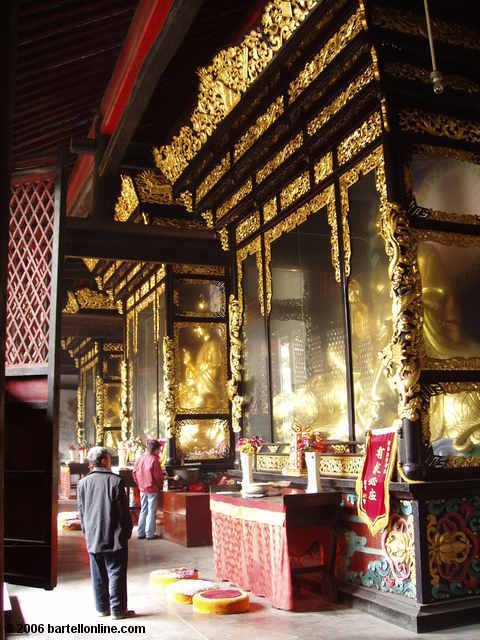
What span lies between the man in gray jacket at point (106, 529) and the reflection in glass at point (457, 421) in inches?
89.7

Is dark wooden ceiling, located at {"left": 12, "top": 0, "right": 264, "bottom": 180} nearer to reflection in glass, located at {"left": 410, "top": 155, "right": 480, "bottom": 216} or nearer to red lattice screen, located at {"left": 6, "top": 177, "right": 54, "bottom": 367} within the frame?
red lattice screen, located at {"left": 6, "top": 177, "right": 54, "bottom": 367}

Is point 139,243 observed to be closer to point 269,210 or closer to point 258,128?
point 269,210

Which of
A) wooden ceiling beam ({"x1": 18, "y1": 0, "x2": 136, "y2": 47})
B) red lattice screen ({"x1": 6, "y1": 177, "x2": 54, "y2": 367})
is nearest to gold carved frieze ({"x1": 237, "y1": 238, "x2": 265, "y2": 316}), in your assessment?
wooden ceiling beam ({"x1": 18, "y1": 0, "x2": 136, "y2": 47})

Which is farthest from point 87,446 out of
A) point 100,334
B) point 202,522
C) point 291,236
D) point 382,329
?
point 382,329

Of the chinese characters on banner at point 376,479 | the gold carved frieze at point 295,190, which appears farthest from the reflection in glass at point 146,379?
the chinese characters on banner at point 376,479

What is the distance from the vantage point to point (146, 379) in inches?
426

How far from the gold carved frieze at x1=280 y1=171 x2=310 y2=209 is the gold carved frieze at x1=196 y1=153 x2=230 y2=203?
3.01 ft

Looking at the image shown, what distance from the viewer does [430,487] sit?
4457 millimetres

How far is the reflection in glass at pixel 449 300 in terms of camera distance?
492 cm

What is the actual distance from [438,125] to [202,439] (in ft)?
17.9

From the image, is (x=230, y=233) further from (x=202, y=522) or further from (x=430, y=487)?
(x=430, y=487)

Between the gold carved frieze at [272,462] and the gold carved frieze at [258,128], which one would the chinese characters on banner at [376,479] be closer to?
the gold carved frieze at [272,462]

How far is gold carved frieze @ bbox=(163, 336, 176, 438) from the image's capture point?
9.05 m

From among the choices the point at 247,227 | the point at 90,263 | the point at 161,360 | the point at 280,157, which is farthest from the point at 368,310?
the point at 90,263
